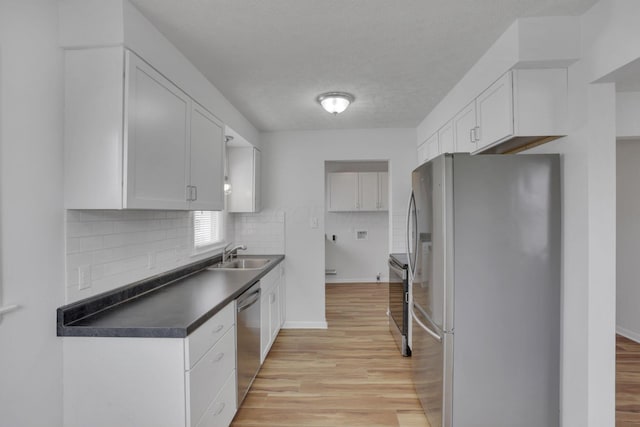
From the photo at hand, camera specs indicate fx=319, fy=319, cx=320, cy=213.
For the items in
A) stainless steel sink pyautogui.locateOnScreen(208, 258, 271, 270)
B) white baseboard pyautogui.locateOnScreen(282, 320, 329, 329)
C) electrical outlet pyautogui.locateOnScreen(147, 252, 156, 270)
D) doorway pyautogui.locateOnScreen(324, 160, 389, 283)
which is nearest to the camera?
electrical outlet pyautogui.locateOnScreen(147, 252, 156, 270)

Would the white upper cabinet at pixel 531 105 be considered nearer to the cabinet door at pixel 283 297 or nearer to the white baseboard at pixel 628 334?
the cabinet door at pixel 283 297

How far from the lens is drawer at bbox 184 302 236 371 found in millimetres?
1482

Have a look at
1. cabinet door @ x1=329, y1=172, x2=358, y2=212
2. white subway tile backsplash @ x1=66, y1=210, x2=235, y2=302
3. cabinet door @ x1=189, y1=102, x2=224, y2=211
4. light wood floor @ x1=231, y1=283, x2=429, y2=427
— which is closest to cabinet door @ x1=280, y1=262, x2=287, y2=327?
light wood floor @ x1=231, y1=283, x2=429, y2=427

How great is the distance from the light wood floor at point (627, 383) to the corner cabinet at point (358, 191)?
374 centimetres

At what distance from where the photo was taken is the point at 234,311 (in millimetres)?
2117

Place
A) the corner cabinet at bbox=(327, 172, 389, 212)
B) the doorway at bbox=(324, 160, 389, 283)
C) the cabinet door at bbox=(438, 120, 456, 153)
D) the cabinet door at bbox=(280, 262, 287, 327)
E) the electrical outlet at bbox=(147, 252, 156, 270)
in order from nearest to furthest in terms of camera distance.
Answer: the electrical outlet at bbox=(147, 252, 156, 270) < the cabinet door at bbox=(438, 120, 456, 153) < the cabinet door at bbox=(280, 262, 287, 327) < the corner cabinet at bbox=(327, 172, 389, 212) < the doorway at bbox=(324, 160, 389, 283)

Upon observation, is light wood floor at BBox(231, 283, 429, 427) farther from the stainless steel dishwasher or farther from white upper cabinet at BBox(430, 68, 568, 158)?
white upper cabinet at BBox(430, 68, 568, 158)

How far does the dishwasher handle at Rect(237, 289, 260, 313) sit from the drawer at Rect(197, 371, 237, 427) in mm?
413

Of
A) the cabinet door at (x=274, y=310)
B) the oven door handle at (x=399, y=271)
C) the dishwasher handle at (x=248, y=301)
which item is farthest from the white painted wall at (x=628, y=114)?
the cabinet door at (x=274, y=310)

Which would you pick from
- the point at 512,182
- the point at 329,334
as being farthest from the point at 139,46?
the point at 329,334

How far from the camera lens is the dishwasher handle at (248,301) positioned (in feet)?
7.37

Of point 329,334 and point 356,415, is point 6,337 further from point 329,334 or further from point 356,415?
point 329,334

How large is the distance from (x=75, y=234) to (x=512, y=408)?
2.52m

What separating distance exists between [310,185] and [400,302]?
1.77 m
